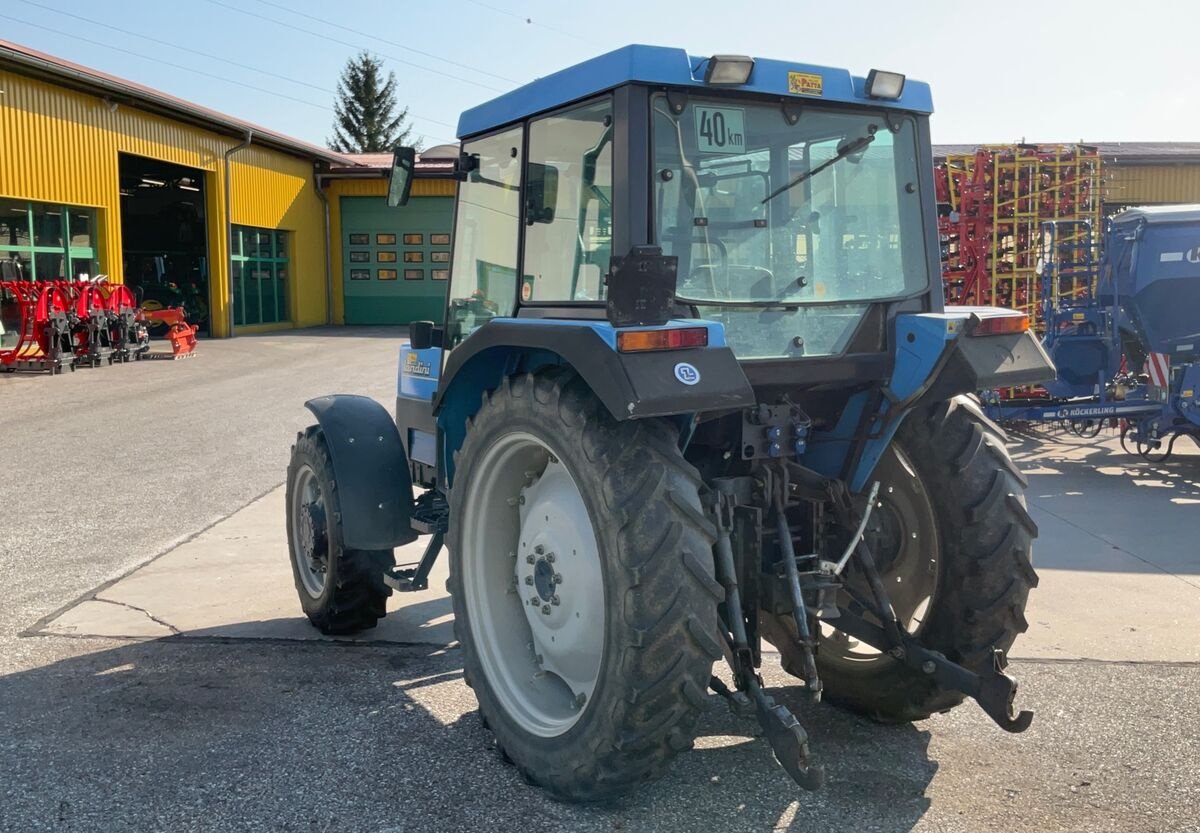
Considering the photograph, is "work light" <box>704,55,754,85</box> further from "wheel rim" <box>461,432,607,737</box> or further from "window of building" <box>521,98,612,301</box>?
"wheel rim" <box>461,432,607,737</box>

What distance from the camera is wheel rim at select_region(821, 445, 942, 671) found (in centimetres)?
401

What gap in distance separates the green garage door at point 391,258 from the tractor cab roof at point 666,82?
97.0 feet

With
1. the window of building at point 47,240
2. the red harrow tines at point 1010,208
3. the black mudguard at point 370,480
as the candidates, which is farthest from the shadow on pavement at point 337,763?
the window of building at point 47,240

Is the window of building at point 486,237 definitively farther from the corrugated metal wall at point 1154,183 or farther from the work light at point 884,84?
the corrugated metal wall at point 1154,183

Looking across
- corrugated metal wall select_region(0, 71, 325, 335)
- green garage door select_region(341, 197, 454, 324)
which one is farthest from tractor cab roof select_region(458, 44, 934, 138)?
green garage door select_region(341, 197, 454, 324)

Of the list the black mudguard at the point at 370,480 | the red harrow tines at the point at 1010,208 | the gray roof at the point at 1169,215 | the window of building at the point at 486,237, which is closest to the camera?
the window of building at the point at 486,237

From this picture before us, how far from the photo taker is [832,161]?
3.87 m

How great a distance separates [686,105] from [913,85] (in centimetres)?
105

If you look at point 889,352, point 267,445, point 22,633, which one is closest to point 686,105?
point 889,352

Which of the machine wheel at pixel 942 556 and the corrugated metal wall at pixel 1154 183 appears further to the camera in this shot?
the corrugated metal wall at pixel 1154 183

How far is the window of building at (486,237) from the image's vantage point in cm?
426

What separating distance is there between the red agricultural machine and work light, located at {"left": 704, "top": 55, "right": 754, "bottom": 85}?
17168 millimetres

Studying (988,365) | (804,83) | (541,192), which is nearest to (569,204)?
(541,192)

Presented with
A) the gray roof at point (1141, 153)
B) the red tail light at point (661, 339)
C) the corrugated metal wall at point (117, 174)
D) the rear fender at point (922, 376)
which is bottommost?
the rear fender at point (922, 376)
